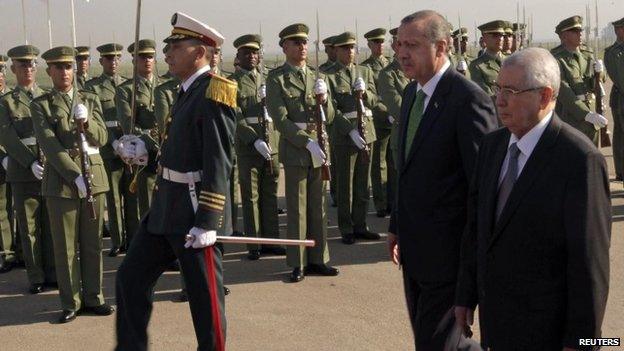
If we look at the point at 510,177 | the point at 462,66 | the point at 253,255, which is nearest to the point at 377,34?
the point at 462,66

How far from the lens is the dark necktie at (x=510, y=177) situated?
322cm

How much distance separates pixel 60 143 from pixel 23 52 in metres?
1.86

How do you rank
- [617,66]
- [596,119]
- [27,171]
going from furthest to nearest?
[617,66] → [596,119] → [27,171]

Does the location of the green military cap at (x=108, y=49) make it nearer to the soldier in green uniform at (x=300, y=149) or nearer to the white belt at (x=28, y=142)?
the white belt at (x=28, y=142)

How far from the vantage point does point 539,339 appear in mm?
3145

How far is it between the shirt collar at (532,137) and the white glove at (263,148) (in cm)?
518

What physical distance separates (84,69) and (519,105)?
7.78 metres

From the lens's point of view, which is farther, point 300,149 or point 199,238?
point 300,149

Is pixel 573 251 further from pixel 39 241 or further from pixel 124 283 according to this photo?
pixel 39 241

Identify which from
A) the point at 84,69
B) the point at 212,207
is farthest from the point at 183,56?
the point at 84,69

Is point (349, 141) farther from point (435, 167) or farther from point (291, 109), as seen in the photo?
point (435, 167)

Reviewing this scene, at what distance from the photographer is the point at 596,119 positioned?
915 centimetres

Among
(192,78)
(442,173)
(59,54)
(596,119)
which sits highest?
(59,54)

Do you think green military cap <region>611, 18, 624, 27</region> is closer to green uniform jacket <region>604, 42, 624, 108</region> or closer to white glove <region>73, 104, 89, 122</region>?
green uniform jacket <region>604, 42, 624, 108</region>
